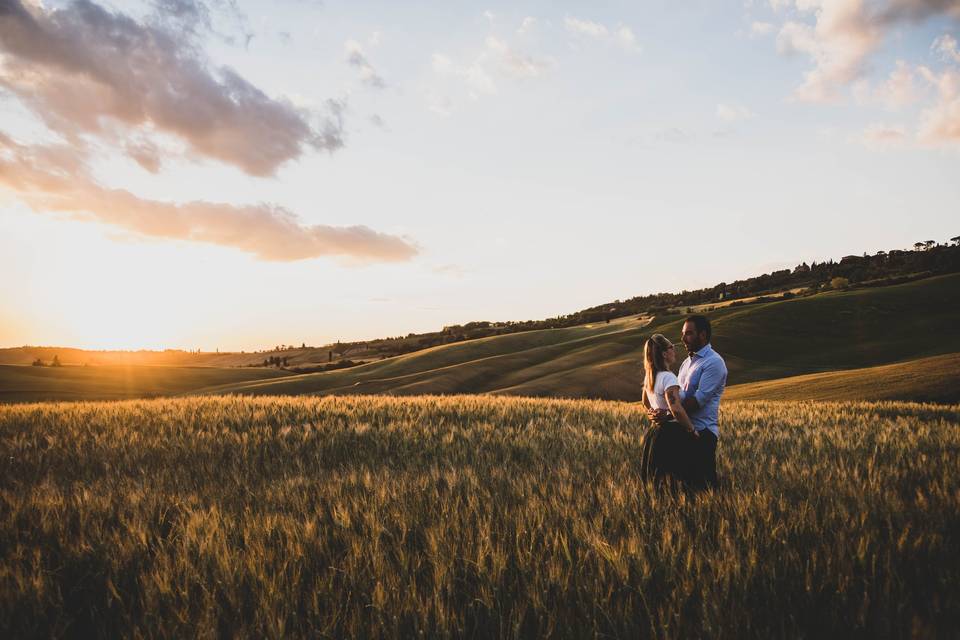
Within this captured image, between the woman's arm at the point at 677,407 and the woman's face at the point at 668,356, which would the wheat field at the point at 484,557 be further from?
the woman's face at the point at 668,356

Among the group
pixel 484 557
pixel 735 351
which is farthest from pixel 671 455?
pixel 735 351

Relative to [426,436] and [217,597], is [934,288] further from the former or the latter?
[217,597]

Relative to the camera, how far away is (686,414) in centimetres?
500

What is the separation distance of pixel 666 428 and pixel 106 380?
7703cm

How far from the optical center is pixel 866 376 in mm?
32500

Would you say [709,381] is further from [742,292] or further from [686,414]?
[742,292]

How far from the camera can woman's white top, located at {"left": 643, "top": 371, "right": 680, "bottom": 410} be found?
4.97 meters

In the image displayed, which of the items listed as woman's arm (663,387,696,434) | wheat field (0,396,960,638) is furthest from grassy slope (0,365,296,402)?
woman's arm (663,387,696,434)

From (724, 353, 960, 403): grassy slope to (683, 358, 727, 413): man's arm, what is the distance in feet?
90.8

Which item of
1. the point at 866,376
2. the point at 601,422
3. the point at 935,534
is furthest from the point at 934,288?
the point at 935,534

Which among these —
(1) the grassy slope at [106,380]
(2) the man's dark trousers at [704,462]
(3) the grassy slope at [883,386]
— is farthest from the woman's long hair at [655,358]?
(1) the grassy slope at [106,380]

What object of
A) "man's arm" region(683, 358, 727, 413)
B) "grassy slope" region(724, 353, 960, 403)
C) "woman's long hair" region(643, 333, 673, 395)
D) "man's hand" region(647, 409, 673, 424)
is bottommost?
"grassy slope" region(724, 353, 960, 403)

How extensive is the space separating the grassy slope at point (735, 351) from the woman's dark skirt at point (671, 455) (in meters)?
39.4

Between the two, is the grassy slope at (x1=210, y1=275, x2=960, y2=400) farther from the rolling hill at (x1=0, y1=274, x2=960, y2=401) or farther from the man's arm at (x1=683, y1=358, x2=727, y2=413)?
the man's arm at (x1=683, y1=358, x2=727, y2=413)
